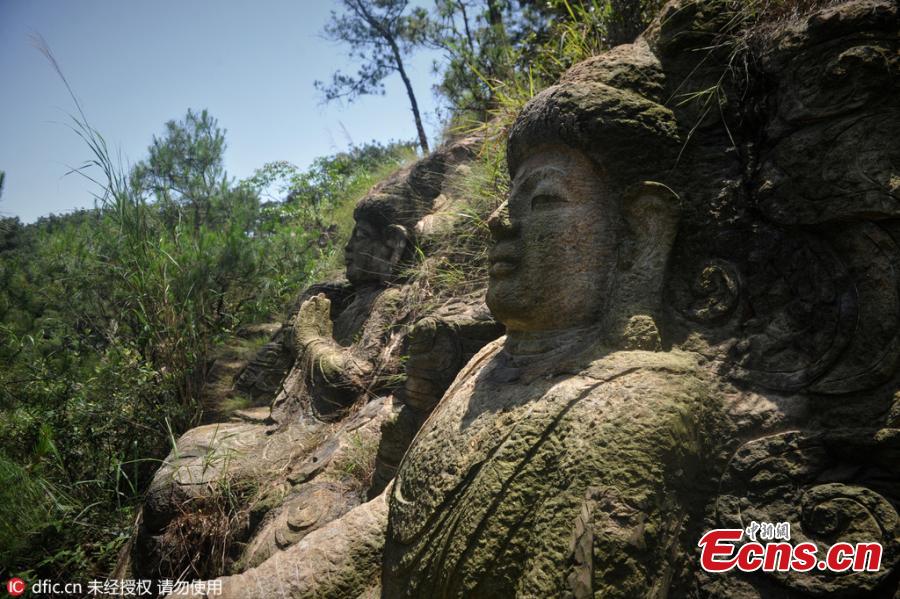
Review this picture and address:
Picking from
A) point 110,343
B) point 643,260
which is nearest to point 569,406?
point 643,260

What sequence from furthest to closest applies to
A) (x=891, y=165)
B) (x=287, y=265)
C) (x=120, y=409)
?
(x=287, y=265)
(x=120, y=409)
(x=891, y=165)

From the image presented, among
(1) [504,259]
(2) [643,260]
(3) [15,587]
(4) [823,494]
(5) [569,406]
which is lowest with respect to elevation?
(3) [15,587]

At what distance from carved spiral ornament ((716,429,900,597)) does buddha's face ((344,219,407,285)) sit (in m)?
3.60

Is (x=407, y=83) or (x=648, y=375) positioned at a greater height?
(x=407, y=83)

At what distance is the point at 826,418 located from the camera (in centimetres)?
148

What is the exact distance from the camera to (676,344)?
1729 millimetres

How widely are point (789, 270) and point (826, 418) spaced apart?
39 cm

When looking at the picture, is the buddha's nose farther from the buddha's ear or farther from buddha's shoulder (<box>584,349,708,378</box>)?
the buddha's ear

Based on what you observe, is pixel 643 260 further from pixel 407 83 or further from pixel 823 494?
pixel 407 83

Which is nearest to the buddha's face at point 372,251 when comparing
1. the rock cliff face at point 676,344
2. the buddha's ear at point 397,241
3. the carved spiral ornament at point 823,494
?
the buddha's ear at point 397,241

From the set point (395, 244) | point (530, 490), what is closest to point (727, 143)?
point (530, 490)

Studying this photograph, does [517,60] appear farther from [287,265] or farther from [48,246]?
[48,246]

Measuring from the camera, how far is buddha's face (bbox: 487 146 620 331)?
5.95 ft

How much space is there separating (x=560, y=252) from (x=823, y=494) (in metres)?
0.89
